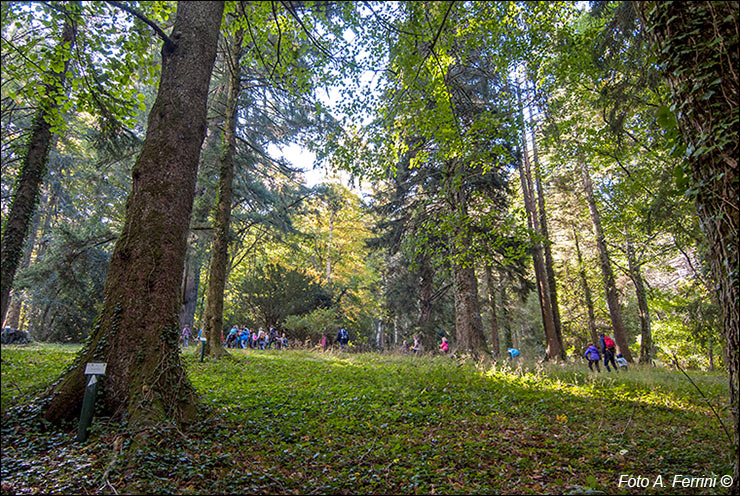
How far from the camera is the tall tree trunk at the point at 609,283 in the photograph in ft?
46.5

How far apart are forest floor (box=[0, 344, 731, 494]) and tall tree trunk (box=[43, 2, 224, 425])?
1.04ft

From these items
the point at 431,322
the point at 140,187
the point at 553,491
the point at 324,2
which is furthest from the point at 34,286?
the point at 553,491

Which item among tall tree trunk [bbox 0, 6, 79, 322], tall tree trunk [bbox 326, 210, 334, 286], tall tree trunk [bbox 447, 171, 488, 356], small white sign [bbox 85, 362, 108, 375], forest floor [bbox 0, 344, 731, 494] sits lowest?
forest floor [bbox 0, 344, 731, 494]

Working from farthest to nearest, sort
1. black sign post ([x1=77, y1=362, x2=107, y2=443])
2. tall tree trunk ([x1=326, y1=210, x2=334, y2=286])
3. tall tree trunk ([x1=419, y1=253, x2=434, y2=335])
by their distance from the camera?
tall tree trunk ([x1=326, y1=210, x2=334, y2=286]), tall tree trunk ([x1=419, y1=253, x2=434, y2=335]), black sign post ([x1=77, y1=362, x2=107, y2=443])

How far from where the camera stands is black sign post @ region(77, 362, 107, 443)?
3.07 m

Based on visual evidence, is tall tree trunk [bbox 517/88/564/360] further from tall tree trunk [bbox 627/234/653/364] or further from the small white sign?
the small white sign

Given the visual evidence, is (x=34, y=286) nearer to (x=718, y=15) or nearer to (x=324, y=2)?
(x=324, y=2)

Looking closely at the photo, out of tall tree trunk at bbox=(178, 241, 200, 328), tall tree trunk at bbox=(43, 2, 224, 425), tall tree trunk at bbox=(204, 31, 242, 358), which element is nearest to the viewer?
tall tree trunk at bbox=(43, 2, 224, 425)

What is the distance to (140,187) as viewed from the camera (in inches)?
159

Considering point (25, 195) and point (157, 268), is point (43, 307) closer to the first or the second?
point (25, 195)

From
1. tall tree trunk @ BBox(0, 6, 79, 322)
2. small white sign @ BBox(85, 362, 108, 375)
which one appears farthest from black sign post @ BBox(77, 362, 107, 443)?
tall tree trunk @ BBox(0, 6, 79, 322)

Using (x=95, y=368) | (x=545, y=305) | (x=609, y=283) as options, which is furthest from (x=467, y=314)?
(x=95, y=368)

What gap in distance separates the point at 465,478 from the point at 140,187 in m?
4.66

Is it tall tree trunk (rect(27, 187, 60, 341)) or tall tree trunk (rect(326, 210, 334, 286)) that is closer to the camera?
tall tree trunk (rect(27, 187, 60, 341))
